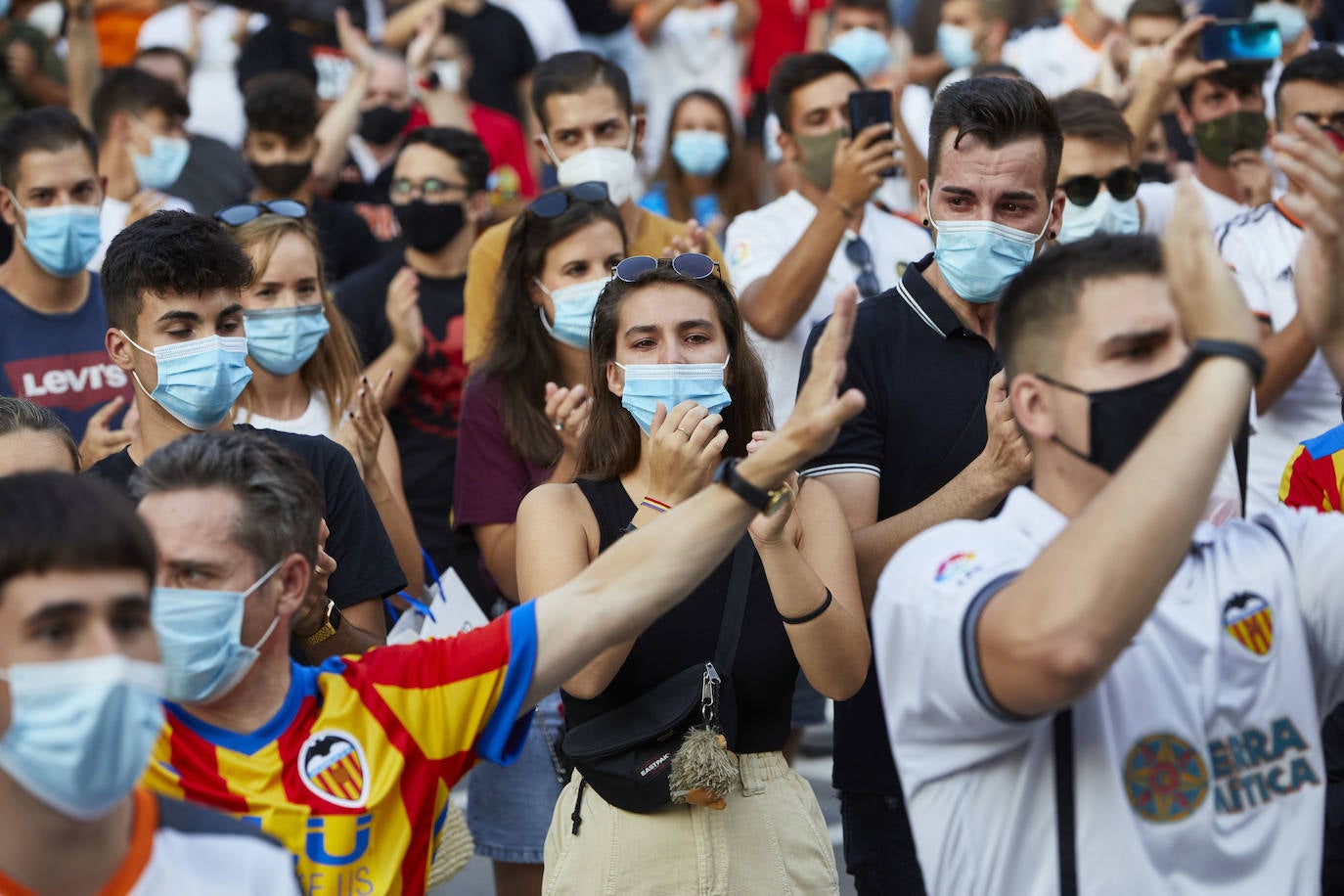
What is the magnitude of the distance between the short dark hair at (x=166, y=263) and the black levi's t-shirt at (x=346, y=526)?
0.45m

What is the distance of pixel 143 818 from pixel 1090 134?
14.3 ft

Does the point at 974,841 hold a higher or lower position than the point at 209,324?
lower

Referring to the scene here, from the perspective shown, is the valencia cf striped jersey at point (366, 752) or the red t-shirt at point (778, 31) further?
the red t-shirt at point (778, 31)

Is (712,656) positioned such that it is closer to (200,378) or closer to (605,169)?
(200,378)

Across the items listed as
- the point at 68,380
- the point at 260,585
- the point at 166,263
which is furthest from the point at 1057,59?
the point at 260,585

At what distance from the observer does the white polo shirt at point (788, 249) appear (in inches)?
231

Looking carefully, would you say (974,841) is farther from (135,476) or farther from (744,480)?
(135,476)

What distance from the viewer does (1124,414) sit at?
2516mm

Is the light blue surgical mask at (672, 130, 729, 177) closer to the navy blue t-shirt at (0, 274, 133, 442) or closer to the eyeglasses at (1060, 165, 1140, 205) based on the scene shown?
the eyeglasses at (1060, 165, 1140, 205)

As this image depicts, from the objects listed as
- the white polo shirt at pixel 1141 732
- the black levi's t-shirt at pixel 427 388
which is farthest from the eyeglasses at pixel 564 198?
the white polo shirt at pixel 1141 732

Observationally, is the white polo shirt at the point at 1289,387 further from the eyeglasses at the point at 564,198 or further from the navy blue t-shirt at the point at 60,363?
the navy blue t-shirt at the point at 60,363

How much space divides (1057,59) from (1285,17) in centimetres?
147

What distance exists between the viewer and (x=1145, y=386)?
8.23ft

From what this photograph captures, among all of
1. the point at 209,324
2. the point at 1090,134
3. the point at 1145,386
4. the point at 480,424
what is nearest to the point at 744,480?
the point at 1145,386
